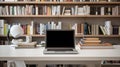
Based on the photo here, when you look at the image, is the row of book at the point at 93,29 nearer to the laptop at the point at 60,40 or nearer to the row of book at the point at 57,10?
the row of book at the point at 57,10

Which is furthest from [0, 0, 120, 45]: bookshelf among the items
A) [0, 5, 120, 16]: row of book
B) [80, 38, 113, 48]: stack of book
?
[80, 38, 113, 48]: stack of book

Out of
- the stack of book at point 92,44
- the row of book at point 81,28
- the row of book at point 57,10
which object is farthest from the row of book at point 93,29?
the stack of book at point 92,44

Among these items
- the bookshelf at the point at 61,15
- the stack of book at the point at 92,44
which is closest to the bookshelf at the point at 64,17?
the bookshelf at the point at 61,15

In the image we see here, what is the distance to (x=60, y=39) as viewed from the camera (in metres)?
2.77

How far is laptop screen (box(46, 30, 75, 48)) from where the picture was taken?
2.74 metres

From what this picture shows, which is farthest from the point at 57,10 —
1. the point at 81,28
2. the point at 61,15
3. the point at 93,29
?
the point at 93,29

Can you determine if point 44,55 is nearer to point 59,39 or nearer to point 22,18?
point 59,39

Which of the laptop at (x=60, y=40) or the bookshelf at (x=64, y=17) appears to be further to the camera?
the bookshelf at (x=64, y=17)

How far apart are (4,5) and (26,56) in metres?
2.74

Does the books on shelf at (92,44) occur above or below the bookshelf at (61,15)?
below

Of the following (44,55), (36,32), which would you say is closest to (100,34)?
(36,32)

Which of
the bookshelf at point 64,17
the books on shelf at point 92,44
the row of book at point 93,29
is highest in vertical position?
the bookshelf at point 64,17

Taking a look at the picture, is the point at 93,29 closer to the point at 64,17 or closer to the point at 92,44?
the point at 64,17

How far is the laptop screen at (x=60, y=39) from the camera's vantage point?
2.74 m
